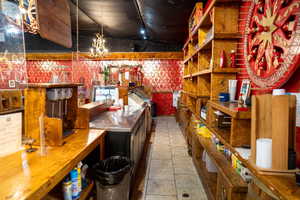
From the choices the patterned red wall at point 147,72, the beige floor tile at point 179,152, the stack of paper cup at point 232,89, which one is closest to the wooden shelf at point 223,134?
the stack of paper cup at point 232,89

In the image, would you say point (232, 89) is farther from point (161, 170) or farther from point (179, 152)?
point (179, 152)

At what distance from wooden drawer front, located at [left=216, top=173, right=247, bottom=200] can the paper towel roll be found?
1.63ft

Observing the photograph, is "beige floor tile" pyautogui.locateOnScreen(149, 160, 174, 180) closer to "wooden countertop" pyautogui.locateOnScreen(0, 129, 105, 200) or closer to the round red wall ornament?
"wooden countertop" pyautogui.locateOnScreen(0, 129, 105, 200)

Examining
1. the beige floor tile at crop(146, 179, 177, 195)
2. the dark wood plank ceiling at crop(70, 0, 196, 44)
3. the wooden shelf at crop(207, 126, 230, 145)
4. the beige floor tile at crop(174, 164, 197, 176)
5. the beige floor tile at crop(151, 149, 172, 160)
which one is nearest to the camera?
the wooden shelf at crop(207, 126, 230, 145)

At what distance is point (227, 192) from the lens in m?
1.39

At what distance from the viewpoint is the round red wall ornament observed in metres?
1.02

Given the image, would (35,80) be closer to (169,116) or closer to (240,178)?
(169,116)

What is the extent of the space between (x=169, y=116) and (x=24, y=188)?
269 inches

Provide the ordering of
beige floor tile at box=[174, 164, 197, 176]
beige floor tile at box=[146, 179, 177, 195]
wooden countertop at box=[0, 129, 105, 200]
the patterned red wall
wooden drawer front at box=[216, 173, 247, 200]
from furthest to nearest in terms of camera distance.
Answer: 1. the patterned red wall
2. beige floor tile at box=[174, 164, 197, 176]
3. beige floor tile at box=[146, 179, 177, 195]
4. wooden drawer front at box=[216, 173, 247, 200]
5. wooden countertop at box=[0, 129, 105, 200]

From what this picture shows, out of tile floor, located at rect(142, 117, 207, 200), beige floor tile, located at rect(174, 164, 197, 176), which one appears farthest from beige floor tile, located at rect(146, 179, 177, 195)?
beige floor tile, located at rect(174, 164, 197, 176)

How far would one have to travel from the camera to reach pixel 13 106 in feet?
9.15

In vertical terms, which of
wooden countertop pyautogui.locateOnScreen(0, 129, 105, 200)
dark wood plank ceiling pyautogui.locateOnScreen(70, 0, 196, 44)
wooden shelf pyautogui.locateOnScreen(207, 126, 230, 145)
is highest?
dark wood plank ceiling pyautogui.locateOnScreen(70, 0, 196, 44)

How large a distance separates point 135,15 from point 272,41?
4383mm

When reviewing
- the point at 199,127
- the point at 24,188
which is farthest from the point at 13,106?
the point at 199,127
